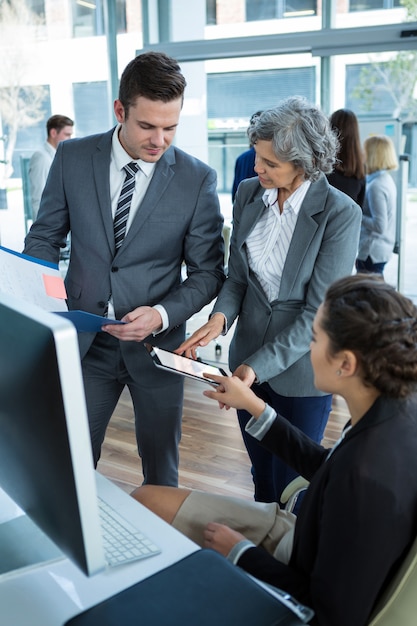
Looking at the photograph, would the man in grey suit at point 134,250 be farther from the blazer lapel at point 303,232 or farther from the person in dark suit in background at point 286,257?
the blazer lapel at point 303,232

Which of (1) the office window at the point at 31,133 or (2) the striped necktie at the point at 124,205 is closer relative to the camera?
(2) the striped necktie at the point at 124,205

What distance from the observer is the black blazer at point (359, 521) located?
1.14 m

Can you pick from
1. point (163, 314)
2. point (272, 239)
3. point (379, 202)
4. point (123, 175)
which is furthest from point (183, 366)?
point (379, 202)

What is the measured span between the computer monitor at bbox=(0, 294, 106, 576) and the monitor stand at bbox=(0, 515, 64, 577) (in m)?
0.20

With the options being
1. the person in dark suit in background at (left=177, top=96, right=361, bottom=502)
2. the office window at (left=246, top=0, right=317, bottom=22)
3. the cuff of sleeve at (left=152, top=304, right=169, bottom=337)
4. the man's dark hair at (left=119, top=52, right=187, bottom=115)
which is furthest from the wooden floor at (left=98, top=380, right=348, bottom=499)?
the office window at (left=246, top=0, right=317, bottom=22)

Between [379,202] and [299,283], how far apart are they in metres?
2.84

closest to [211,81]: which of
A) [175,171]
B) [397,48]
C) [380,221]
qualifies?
[397,48]

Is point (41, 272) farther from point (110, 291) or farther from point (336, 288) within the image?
point (336, 288)

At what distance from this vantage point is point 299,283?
2021 mm

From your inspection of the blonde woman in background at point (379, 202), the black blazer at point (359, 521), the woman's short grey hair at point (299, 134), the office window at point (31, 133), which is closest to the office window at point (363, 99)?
the blonde woman in background at point (379, 202)

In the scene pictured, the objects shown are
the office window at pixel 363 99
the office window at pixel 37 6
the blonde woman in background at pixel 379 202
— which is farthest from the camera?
the office window at pixel 37 6

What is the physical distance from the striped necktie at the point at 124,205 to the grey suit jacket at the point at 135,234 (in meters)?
0.02

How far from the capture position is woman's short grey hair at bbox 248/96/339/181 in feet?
6.17

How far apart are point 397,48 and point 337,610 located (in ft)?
15.3
